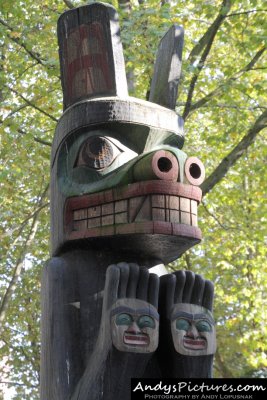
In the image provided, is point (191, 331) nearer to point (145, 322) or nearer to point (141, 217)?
point (145, 322)

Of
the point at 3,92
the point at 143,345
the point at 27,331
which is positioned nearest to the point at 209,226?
the point at 3,92

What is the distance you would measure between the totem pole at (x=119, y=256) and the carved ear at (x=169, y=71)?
0.30m

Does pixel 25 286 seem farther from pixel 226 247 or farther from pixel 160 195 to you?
pixel 160 195

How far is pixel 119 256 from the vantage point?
3.78 meters

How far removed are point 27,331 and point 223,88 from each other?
821cm

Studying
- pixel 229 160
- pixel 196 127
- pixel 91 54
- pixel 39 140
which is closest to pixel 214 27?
pixel 229 160

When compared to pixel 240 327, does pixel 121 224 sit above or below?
below

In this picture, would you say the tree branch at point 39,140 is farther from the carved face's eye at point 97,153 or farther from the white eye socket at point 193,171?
the white eye socket at point 193,171

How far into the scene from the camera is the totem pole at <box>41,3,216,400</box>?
332cm

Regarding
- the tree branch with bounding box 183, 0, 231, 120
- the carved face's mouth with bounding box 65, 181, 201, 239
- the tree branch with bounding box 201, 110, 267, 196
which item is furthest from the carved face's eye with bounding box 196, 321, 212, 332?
the tree branch with bounding box 183, 0, 231, 120

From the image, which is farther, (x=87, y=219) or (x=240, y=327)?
(x=240, y=327)

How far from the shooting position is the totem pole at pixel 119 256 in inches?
131

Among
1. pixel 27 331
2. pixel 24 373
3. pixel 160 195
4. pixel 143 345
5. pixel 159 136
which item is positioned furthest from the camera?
pixel 24 373

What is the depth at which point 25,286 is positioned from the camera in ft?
44.6
